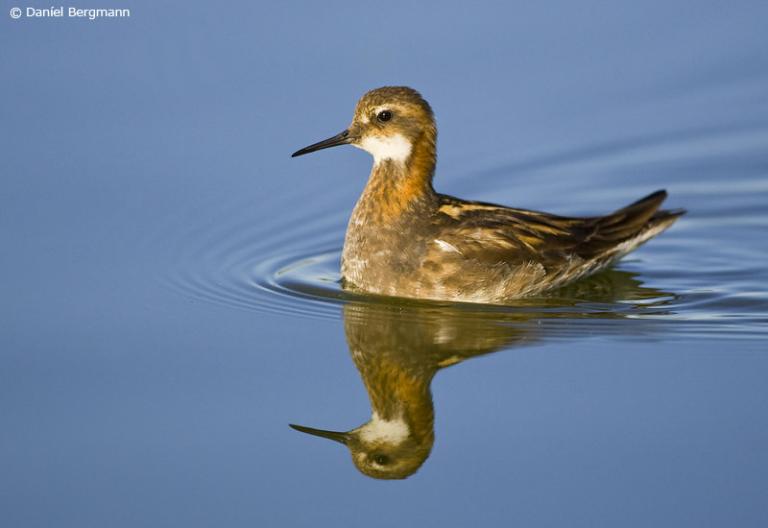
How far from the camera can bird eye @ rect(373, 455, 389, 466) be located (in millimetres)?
10328

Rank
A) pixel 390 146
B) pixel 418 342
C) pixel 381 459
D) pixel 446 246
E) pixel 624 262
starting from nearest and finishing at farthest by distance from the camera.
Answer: pixel 381 459 → pixel 418 342 → pixel 446 246 → pixel 390 146 → pixel 624 262

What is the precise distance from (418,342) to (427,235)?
1.56 meters

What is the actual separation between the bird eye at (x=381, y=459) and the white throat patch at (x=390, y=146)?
4070mm

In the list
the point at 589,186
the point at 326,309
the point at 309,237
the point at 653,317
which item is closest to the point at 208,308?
the point at 326,309

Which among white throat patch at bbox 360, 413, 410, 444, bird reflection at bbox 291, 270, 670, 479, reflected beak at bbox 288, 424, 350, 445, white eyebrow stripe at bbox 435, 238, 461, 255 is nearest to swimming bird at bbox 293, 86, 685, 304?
white eyebrow stripe at bbox 435, 238, 461, 255

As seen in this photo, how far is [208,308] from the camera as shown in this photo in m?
12.8

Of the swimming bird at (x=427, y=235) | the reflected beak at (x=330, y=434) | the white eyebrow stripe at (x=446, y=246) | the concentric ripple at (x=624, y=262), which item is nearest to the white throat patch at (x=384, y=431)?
the reflected beak at (x=330, y=434)

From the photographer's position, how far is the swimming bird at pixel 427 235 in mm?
13312

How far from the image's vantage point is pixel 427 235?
13.5 m

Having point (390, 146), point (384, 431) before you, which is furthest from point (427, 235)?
point (384, 431)

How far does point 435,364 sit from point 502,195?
420cm

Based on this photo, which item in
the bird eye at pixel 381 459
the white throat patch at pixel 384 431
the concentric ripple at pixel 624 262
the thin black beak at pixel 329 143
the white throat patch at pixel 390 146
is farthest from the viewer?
the white throat patch at pixel 390 146

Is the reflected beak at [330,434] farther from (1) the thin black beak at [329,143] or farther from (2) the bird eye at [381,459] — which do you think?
(1) the thin black beak at [329,143]

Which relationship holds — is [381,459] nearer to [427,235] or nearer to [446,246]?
[446,246]
